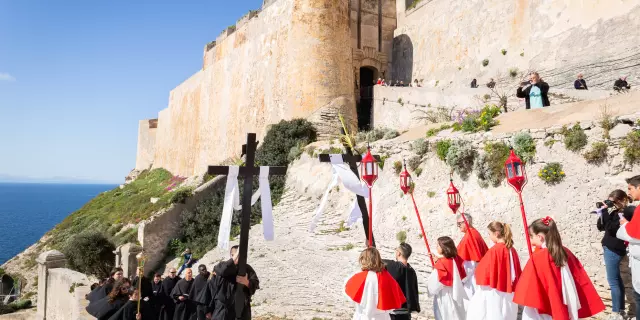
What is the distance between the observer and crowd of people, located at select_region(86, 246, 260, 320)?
5723mm

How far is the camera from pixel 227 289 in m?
6.02

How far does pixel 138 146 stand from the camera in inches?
1934

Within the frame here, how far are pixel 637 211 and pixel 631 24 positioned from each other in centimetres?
1289

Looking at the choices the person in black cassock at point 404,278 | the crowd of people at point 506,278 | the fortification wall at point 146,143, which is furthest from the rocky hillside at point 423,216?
the fortification wall at point 146,143

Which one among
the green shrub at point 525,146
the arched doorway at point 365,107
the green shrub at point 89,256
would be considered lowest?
the green shrub at point 89,256

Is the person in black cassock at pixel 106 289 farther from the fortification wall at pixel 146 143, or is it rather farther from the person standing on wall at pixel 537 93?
the fortification wall at pixel 146 143

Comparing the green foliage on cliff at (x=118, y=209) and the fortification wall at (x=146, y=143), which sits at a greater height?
the fortification wall at (x=146, y=143)

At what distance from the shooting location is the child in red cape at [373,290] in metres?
4.57

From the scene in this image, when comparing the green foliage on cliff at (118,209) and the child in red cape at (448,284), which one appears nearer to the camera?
the child in red cape at (448,284)

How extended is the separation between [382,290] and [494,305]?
3.98ft

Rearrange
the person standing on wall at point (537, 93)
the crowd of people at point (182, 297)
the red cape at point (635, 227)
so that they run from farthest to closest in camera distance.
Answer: the person standing on wall at point (537, 93), the crowd of people at point (182, 297), the red cape at point (635, 227)

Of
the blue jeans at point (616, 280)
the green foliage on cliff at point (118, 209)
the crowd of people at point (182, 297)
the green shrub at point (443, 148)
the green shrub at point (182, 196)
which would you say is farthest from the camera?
the green foliage on cliff at point (118, 209)

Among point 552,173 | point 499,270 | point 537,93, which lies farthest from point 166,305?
point 537,93

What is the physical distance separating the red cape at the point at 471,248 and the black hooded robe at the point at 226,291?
253 centimetres
